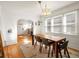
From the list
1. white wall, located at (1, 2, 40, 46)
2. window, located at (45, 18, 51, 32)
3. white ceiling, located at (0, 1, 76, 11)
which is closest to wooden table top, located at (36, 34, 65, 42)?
window, located at (45, 18, 51, 32)

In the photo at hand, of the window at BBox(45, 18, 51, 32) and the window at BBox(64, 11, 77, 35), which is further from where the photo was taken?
the window at BBox(45, 18, 51, 32)

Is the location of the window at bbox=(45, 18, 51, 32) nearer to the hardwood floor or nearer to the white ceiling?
the white ceiling

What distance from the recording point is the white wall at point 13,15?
1864mm

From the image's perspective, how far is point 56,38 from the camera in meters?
1.95

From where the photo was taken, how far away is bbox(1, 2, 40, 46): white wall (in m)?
1.86

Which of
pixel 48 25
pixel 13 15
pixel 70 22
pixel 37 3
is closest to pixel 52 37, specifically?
pixel 48 25

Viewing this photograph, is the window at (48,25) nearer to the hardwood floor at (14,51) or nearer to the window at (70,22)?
the window at (70,22)

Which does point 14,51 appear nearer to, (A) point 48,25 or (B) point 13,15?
(B) point 13,15

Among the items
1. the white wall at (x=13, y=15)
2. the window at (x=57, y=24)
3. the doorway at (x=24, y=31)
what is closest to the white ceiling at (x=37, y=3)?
the white wall at (x=13, y=15)

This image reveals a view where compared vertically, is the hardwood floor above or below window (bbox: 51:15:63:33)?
below

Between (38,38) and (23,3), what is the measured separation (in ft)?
2.59

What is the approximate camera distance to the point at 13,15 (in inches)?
74.2

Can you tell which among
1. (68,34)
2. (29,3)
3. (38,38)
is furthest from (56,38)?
(29,3)

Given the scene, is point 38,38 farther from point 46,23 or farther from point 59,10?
point 59,10
